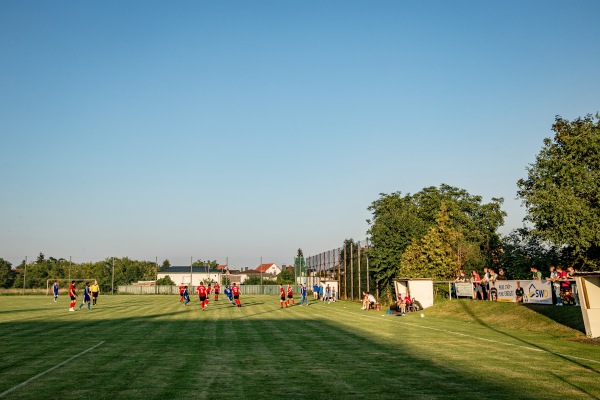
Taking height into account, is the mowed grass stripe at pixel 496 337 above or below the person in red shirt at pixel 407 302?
below

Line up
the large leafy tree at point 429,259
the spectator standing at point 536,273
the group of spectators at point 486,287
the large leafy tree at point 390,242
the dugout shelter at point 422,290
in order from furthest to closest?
the large leafy tree at point 390,242, the large leafy tree at point 429,259, the dugout shelter at point 422,290, the group of spectators at point 486,287, the spectator standing at point 536,273

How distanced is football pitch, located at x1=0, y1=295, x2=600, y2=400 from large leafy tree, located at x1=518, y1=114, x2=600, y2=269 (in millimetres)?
15769

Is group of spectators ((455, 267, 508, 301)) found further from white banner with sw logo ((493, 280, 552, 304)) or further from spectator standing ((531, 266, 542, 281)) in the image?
spectator standing ((531, 266, 542, 281))

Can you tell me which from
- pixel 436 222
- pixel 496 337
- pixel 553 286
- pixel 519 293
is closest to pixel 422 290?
pixel 519 293

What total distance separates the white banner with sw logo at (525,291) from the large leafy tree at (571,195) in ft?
37.2

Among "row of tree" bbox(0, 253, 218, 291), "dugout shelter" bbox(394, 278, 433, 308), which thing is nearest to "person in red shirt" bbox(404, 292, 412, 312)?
"dugout shelter" bbox(394, 278, 433, 308)

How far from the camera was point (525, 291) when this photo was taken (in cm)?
2797

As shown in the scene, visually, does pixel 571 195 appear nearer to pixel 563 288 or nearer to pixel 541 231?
pixel 541 231

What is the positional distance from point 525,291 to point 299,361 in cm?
1799

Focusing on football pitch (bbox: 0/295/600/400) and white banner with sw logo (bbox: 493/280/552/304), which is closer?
football pitch (bbox: 0/295/600/400)

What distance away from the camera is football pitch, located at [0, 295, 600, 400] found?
415 inches

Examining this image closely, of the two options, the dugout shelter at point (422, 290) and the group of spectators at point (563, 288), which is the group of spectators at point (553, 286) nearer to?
the group of spectators at point (563, 288)

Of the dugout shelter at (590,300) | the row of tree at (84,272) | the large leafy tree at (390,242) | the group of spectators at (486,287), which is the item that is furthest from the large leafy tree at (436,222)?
the row of tree at (84,272)

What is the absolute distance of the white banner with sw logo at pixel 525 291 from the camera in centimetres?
2623
